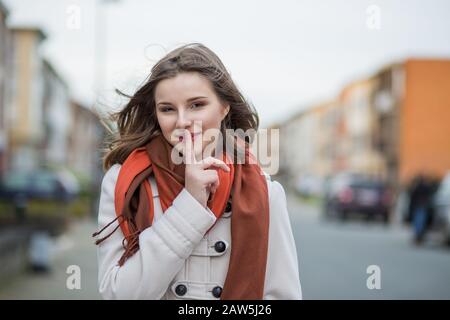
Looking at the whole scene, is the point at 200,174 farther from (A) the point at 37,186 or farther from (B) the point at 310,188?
(B) the point at 310,188

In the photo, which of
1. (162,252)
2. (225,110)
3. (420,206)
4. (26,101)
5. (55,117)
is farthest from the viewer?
(55,117)

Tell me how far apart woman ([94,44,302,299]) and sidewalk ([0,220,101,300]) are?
13.3 ft

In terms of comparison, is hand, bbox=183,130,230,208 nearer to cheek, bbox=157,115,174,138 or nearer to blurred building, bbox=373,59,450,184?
cheek, bbox=157,115,174,138

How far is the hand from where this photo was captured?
1.72 metres

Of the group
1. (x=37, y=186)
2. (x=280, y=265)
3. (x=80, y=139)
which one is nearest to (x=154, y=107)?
(x=280, y=265)

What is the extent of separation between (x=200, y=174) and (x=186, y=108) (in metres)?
0.20

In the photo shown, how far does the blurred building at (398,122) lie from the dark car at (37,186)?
23908mm

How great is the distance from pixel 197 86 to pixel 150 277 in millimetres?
492

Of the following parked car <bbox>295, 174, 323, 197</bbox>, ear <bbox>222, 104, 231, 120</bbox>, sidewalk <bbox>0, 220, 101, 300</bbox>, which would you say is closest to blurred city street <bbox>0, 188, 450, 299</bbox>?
sidewalk <bbox>0, 220, 101, 300</bbox>

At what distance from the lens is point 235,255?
1.79 metres

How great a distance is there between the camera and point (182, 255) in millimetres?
1729

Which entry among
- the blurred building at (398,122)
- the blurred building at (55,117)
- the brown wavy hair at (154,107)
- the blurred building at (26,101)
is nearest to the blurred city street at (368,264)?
the brown wavy hair at (154,107)

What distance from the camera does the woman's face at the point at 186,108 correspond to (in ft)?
5.95
